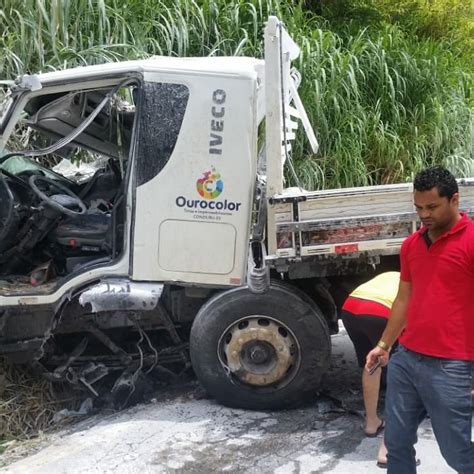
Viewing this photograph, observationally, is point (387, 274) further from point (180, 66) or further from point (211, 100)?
point (180, 66)

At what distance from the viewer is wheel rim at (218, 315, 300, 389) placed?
13.9 ft

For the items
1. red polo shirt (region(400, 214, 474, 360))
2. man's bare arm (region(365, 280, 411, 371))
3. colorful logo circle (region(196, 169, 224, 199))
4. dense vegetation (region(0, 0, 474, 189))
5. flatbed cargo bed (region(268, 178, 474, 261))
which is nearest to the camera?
red polo shirt (region(400, 214, 474, 360))

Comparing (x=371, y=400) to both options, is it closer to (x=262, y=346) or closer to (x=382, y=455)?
(x=382, y=455)

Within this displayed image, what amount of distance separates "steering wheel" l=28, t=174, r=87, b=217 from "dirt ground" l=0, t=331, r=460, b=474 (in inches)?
50.8

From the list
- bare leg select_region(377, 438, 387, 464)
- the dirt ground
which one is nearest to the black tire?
the dirt ground

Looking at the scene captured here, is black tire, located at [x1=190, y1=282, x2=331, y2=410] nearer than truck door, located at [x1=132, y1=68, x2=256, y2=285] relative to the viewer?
No

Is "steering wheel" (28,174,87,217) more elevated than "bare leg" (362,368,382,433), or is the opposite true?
"steering wheel" (28,174,87,217)

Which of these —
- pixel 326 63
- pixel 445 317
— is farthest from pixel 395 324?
pixel 326 63

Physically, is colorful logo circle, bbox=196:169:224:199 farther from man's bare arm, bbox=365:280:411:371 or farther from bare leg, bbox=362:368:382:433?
man's bare arm, bbox=365:280:411:371

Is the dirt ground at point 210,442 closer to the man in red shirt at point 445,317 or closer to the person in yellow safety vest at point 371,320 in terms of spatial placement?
the person in yellow safety vest at point 371,320

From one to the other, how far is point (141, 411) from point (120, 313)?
606 mm

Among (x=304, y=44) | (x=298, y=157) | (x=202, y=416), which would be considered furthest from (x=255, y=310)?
(x=304, y=44)

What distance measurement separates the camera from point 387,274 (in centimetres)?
409

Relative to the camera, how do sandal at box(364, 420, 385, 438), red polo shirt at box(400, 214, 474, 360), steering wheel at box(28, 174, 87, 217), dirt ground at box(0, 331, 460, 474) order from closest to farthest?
red polo shirt at box(400, 214, 474, 360) → dirt ground at box(0, 331, 460, 474) → sandal at box(364, 420, 385, 438) → steering wheel at box(28, 174, 87, 217)
